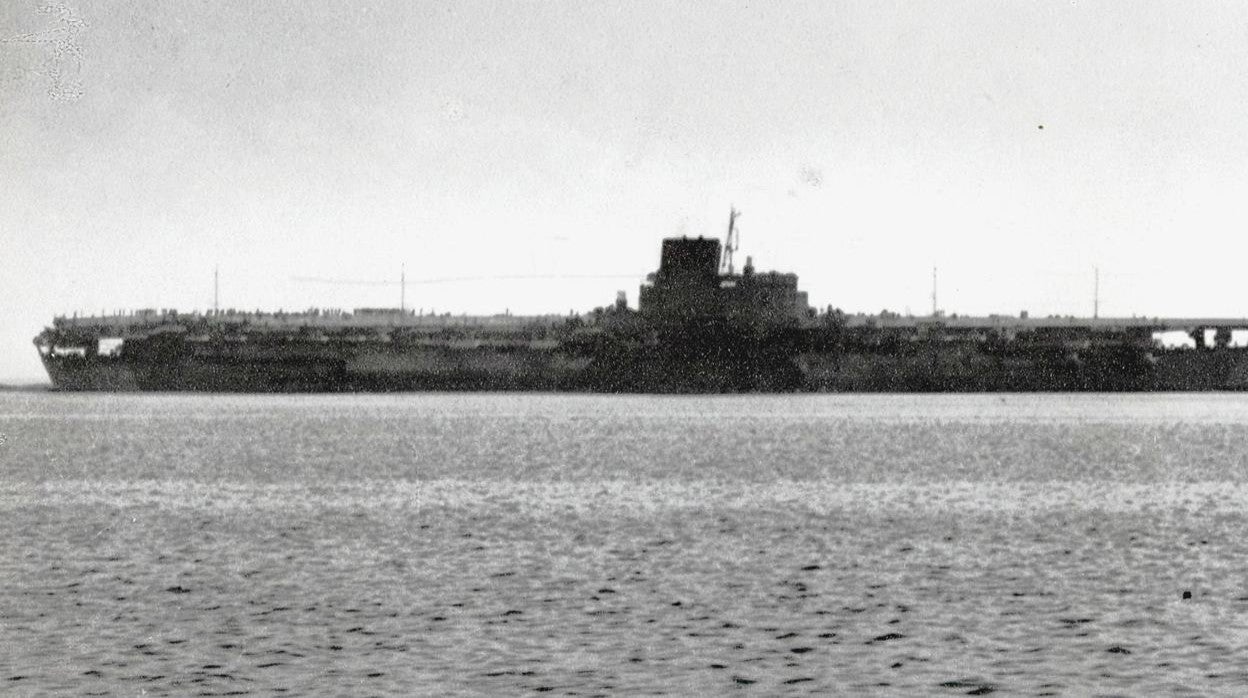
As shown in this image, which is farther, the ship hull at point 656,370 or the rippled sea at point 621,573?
the ship hull at point 656,370

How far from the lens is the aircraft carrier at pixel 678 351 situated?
3162 inches

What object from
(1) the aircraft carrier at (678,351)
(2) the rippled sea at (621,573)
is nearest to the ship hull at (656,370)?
(1) the aircraft carrier at (678,351)

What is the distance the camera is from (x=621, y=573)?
19.0m

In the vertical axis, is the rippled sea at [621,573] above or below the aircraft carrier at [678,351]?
below

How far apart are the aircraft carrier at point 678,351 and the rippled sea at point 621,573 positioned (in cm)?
3812

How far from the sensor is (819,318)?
80.8 m

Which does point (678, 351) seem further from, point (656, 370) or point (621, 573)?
point (621, 573)

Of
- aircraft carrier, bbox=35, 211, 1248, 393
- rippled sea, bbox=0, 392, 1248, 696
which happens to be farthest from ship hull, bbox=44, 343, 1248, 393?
rippled sea, bbox=0, 392, 1248, 696

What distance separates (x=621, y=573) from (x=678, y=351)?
6239 cm

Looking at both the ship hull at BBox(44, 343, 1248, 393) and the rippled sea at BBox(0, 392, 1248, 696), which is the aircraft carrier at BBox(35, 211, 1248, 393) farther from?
the rippled sea at BBox(0, 392, 1248, 696)

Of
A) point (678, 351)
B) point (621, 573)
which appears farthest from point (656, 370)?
point (621, 573)

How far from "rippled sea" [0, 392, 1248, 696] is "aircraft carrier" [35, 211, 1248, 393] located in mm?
38119

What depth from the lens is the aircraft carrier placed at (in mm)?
80312

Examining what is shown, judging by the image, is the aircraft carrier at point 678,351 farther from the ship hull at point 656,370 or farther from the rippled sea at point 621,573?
the rippled sea at point 621,573
